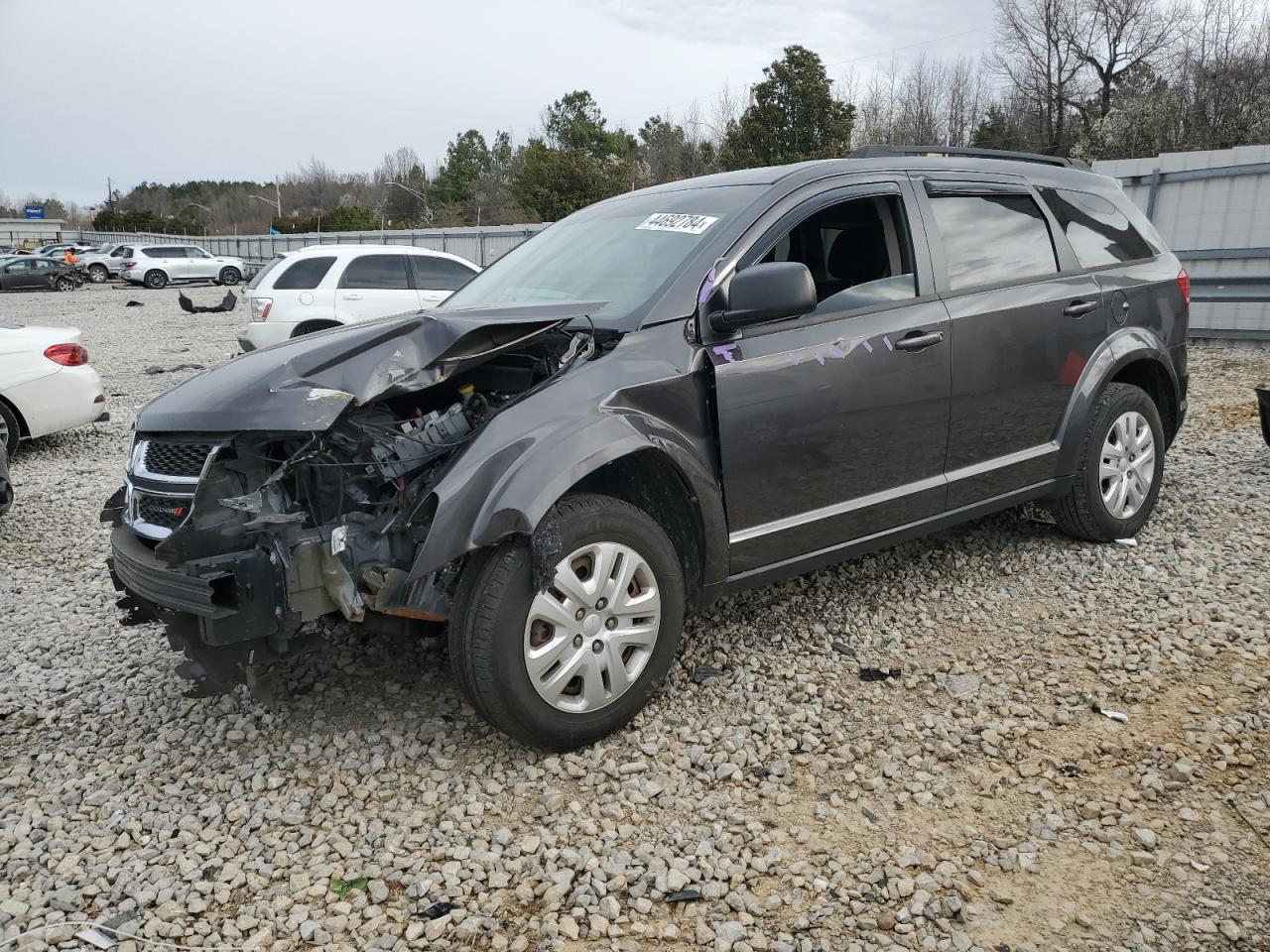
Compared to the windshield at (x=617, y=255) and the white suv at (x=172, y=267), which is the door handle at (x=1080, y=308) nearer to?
the windshield at (x=617, y=255)

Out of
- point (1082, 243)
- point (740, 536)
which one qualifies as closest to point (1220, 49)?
point (1082, 243)

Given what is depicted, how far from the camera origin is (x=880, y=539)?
403 cm

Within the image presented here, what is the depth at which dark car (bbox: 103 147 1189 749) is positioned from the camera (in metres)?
2.98

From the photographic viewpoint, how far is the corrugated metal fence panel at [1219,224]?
11539 millimetres

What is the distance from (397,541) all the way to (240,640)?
56 cm

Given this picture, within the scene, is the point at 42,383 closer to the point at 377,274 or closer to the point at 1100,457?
the point at 377,274

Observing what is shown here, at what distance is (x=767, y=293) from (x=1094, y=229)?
253 cm

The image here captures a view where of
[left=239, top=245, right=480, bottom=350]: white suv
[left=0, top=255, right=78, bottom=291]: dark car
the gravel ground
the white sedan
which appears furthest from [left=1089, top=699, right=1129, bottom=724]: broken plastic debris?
[left=0, top=255, right=78, bottom=291]: dark car

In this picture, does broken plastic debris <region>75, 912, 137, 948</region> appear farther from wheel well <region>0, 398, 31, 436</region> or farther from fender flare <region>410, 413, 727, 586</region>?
wheel well <region>0, 398, 31, 436</region>

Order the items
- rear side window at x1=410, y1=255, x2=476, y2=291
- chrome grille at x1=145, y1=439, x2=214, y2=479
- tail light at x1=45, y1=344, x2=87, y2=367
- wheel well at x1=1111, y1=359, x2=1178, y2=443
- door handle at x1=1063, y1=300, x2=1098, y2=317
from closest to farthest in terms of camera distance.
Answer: chrome grille at x1=145, y1=439, x2=214, y2=479, door handle at x1=1063, y1=300, x2=1098, y2=317, wheel well at x1=1111, y1=359, x2=1178, y2=443, tail light at x1=45, y1=344, x2=87, y2=367, rear side window at x1=410, y1=255, x2=476, y2=291

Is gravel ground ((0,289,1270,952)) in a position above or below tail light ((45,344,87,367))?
below

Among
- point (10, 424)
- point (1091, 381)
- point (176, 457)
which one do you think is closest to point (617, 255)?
point (176, 457)

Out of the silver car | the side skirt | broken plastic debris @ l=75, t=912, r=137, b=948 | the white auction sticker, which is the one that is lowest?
broken plastic debris @ l=75, t=912, r=137, b=948

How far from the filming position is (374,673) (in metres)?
3.89
